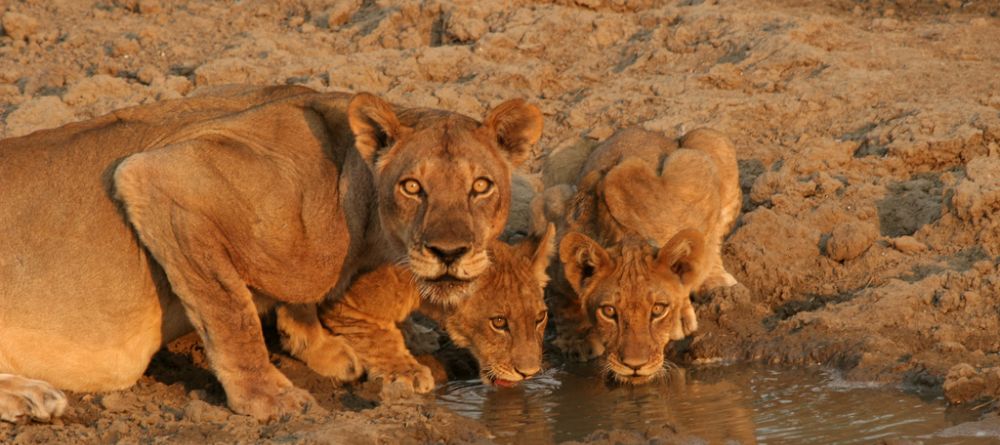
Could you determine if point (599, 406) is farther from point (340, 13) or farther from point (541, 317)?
point (340, 13)

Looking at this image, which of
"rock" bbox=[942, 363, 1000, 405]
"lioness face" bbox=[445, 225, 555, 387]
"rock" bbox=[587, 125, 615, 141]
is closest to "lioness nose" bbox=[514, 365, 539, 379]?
"lioness face" bbox=[445, 225, 555, 387]

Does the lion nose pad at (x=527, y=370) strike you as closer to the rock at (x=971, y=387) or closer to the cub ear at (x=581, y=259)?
the cub ear at (x=581, y=259)

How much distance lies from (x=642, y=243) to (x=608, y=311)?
1.75 feet

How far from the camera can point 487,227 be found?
6992 mm

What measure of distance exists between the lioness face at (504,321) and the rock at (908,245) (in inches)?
96.8

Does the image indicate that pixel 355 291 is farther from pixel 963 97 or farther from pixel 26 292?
pixel 963 97

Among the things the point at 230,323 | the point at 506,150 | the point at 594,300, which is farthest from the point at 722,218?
the point at 230,323

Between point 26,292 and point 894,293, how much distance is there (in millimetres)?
4666

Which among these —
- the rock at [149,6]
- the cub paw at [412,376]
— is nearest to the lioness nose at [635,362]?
the cub paw at [412,376]

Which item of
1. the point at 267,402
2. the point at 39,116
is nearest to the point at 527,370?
the point at 267,402

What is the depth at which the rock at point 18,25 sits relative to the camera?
12.2m

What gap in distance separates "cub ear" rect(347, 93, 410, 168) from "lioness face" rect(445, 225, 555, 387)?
896mm

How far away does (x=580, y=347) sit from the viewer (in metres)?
8.57

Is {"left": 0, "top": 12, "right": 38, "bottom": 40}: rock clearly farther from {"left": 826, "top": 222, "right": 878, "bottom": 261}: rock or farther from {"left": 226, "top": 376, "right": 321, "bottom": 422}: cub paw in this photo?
{"left": 826, "top": 222, "right": 878, "bottom": 261}: rock
